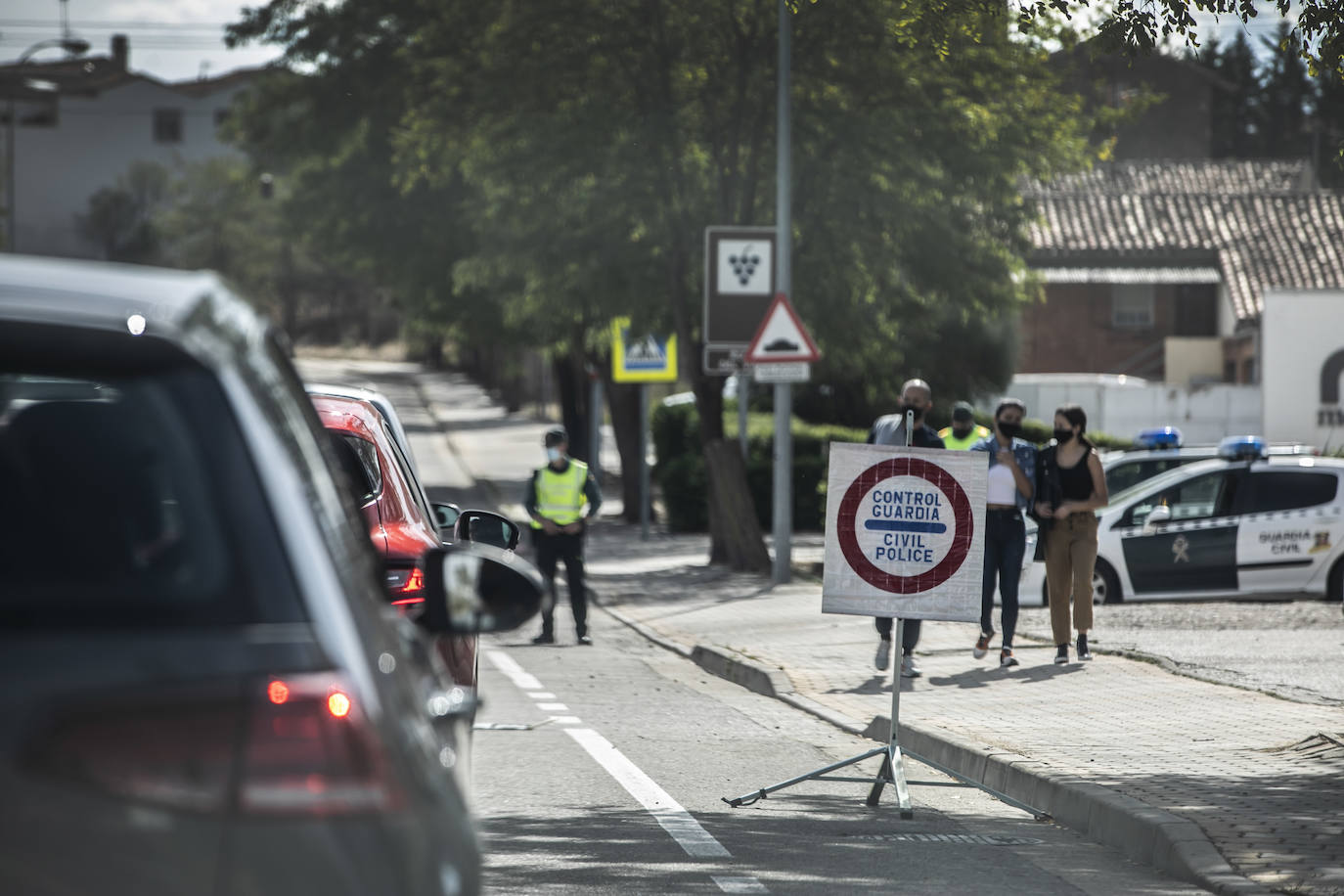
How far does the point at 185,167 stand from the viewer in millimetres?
89250

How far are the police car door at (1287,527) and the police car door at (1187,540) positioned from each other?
0.48 feet

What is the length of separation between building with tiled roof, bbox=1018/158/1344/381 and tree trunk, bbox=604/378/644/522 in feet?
71.0

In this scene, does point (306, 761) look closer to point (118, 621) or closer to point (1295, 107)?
point (118, 621)

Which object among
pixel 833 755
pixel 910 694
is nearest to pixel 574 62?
pixel 910 694

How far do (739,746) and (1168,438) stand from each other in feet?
36.4

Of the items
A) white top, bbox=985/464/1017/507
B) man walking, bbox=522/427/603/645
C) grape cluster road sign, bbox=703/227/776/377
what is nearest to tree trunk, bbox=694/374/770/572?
grape cluster road sign, bbox=703/227/776/377

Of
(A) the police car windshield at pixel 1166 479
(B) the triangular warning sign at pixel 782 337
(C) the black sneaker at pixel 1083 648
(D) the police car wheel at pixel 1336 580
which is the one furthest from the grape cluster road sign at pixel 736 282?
(C) the black sneaker at pixel 1083 648

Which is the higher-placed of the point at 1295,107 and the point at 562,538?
the point at 1295,107

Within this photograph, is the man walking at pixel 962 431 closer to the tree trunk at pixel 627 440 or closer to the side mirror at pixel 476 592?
the side mirror at pixel 476 592

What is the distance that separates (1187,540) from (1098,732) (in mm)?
8246

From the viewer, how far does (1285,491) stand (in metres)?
17.6

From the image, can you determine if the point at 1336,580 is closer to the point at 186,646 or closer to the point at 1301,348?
the point at 186,646

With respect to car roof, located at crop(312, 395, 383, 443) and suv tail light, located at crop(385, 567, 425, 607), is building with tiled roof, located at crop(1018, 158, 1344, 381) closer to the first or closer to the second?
car roof, located at crop(312, 395, 383, 443)

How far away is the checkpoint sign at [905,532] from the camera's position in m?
8.20
